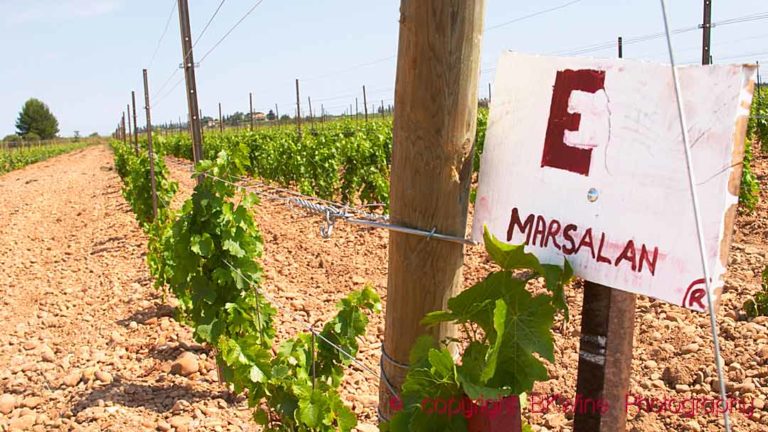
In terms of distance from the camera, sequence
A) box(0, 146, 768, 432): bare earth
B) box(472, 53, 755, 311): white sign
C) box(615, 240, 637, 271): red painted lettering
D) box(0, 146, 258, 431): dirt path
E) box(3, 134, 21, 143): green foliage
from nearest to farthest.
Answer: box(472, 53, 755, 311): white sign, box(615, 240, 637, 271): red painted lettering, box(0, 146, 768, 432): bare earth, box(0, 146, 258, 431): dirt path, box(3, 134, 21, 143): green foliage

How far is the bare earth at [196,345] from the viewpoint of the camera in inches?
152

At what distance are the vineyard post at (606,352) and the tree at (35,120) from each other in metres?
109

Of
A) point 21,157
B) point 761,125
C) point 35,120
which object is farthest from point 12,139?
point 761,125

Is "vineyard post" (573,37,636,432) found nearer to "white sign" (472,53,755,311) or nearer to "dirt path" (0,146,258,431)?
"white sign" (472,53,755,311)

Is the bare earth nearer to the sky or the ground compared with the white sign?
nearer to the ground

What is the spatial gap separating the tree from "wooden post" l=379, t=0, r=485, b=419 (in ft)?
356

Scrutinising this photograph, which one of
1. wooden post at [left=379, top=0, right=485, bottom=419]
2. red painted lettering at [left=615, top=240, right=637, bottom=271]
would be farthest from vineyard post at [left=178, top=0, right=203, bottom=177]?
red painted lettering at [left=615, top=240, right=637, bottom=271]

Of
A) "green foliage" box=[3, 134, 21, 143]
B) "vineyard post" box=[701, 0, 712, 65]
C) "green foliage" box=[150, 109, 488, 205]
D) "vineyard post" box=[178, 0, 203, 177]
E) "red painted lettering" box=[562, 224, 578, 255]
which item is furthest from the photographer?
"green foliage" box=[3, 134, 21, 143]

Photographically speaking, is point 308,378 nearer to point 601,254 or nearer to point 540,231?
point 540,231

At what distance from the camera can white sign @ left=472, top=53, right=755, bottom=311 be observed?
1.08 metres

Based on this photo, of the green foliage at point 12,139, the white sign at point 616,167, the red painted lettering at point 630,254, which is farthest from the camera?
the green foliage at point 12,139

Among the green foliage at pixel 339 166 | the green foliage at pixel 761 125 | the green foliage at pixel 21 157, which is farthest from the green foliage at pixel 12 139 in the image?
the green foliage at pixel 761 125

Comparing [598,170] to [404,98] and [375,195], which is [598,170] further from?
[375,195]

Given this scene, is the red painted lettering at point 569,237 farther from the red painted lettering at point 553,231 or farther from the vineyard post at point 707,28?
the vineyard post at point 707,28
